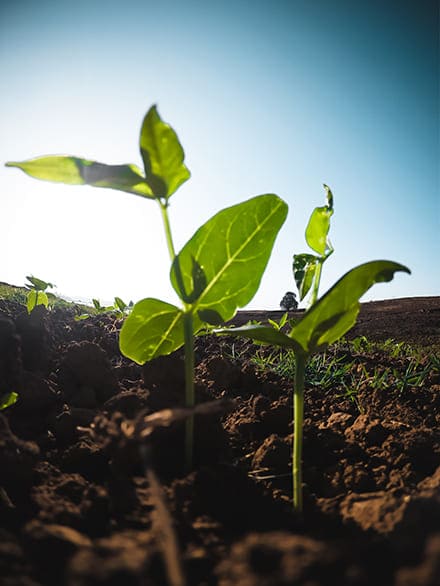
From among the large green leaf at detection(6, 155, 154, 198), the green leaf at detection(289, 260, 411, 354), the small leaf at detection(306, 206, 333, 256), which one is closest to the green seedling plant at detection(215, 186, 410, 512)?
the green leaf at detection(289, 260, 411, 354)

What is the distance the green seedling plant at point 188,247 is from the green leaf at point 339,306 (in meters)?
0.28

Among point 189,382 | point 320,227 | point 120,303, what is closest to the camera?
point 189,382

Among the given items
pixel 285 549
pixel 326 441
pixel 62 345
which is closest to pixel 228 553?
pixel 285 549

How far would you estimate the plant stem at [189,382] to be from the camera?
1.06 m

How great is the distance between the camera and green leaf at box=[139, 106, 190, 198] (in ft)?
2.99

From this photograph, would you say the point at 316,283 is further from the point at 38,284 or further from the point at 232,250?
the point at 38,284

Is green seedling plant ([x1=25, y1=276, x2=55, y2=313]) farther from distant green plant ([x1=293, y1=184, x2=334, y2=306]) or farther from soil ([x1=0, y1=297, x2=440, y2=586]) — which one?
distant green plant ([x1=293, y1=184, x2=334, y2=306])

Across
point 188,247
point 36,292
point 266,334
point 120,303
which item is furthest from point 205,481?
Result: point 120,303

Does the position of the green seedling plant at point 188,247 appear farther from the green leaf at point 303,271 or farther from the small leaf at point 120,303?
the small leaf at point 120,303

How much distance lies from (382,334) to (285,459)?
6.00 metres

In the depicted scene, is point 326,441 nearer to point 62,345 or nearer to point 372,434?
point 372,434

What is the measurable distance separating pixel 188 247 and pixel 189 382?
1.30 ft

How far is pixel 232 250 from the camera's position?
116 cm

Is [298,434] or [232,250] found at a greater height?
[232,250]
